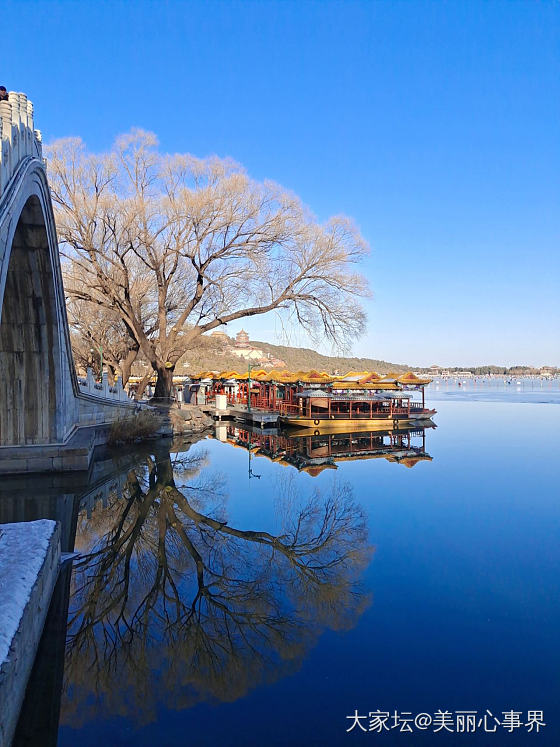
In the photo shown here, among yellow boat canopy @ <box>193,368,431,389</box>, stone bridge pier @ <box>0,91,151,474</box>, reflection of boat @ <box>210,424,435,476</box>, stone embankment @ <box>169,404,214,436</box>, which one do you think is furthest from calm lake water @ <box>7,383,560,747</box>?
yellow boat canopy @ <box>193,368,431,389</box>

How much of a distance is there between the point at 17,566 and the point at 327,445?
19498 mm

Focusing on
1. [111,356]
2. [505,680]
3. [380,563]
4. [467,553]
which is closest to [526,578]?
[467,553]

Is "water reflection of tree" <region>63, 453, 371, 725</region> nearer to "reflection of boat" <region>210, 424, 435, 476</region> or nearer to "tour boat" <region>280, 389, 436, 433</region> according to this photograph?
"reflection of boat" <region>210, 424, 435, 476</region>

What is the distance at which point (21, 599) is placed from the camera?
4.84 meters

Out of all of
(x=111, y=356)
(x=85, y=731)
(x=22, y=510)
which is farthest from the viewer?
(x=111, y=356)

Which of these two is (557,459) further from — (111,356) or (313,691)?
(111,356)

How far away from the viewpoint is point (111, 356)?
122ft

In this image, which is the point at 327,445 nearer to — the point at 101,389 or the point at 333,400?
the point at 333,400

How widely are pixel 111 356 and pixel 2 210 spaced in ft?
101

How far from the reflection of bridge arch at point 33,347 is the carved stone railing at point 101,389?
3.38 metres

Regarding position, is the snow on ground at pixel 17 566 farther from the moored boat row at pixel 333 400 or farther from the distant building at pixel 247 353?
the distant building at pixel 247 353

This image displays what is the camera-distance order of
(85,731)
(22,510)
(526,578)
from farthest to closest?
(22,510), (526,578), (85,731)
